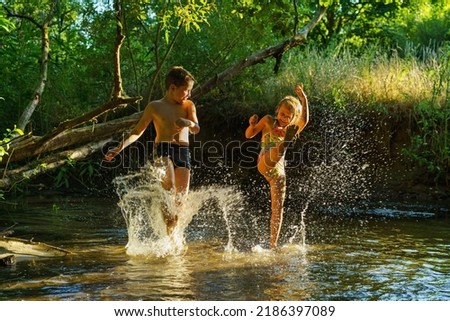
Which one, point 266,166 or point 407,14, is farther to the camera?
point 407,14

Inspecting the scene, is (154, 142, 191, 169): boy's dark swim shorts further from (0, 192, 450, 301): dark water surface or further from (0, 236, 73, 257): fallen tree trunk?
(0, 236, 73, 257): fallen tree trunk

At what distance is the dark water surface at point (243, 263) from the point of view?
16.5ft

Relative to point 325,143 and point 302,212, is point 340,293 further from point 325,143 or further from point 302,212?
point 325,143

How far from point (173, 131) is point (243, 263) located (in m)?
1.30

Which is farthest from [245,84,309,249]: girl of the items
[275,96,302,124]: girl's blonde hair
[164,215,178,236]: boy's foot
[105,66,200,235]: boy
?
[164,215,178,236]: boy's foot

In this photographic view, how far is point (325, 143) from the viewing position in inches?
442

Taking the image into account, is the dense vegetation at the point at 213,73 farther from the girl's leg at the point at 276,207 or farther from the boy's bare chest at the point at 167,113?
the girl's leg at the point at 276,207

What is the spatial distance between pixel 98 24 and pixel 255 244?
5259mm

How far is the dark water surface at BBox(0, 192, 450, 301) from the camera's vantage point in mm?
5020

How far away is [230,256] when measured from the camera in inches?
249

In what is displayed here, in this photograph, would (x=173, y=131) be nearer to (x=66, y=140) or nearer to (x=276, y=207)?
(x=276, y=207)

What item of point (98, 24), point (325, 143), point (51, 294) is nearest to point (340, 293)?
point (51, 294)

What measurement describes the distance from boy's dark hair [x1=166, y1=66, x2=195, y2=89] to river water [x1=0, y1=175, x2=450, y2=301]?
103 centimetres

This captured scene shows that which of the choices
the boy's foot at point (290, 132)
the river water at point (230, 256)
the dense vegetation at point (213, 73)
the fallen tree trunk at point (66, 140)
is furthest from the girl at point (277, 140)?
the dense vegetation at point (213, 73)
